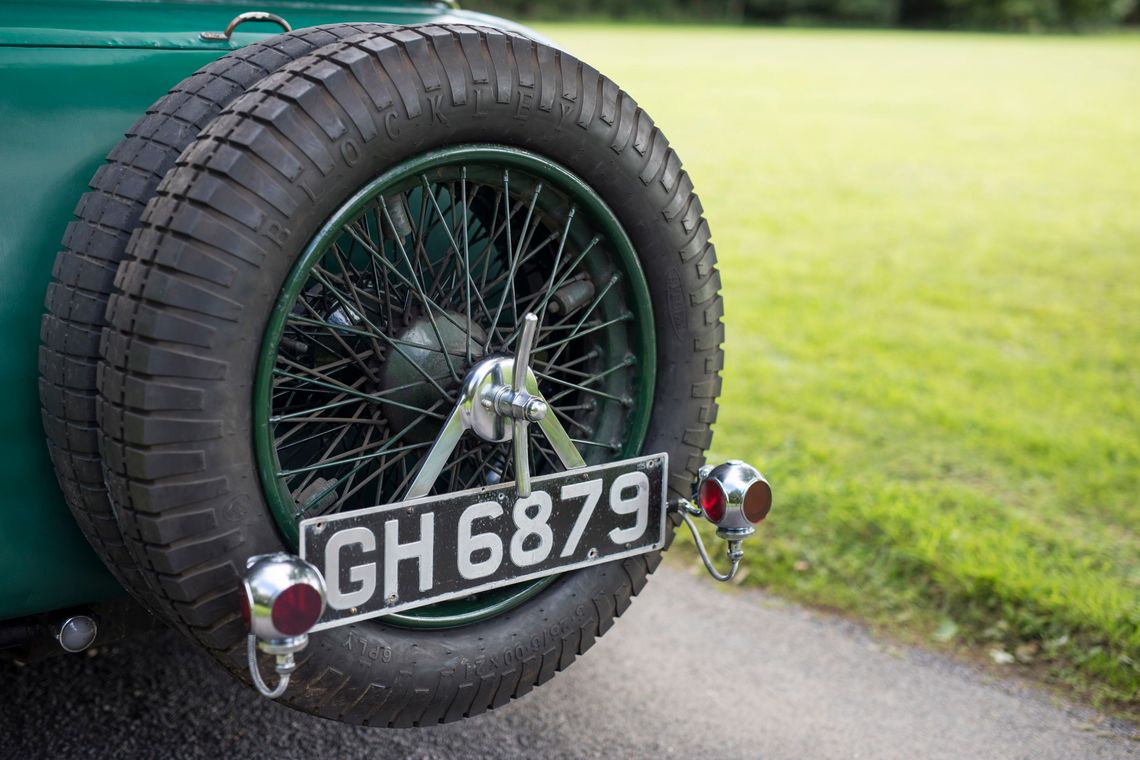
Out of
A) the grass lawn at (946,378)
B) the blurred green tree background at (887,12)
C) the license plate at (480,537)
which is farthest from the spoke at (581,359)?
the blurred green tree background at (887,12)

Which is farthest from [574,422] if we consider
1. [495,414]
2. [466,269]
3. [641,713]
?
[641,713]

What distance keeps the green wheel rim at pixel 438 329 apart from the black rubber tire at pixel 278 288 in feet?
0.14

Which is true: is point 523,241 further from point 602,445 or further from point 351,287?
point 602,445

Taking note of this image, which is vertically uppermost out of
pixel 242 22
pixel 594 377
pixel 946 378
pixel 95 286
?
pixel 242 22

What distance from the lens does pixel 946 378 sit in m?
5.16

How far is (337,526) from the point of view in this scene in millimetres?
1962

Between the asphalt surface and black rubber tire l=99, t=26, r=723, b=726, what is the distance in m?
0.42

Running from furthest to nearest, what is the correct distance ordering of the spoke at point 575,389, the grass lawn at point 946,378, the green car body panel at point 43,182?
the grass lawn at point 946,378 → the spoke at point 575,389 → the green car body panel at point 43,182

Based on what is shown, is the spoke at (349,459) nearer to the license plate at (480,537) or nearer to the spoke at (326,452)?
the spoke at (326,452)

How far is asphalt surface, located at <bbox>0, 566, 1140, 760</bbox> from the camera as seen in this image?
256 cm

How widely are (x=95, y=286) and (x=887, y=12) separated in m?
44.4

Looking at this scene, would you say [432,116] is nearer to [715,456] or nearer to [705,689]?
[705,689]

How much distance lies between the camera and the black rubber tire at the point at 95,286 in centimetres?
189

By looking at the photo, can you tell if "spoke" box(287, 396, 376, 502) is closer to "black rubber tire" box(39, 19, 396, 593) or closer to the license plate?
the license plate
